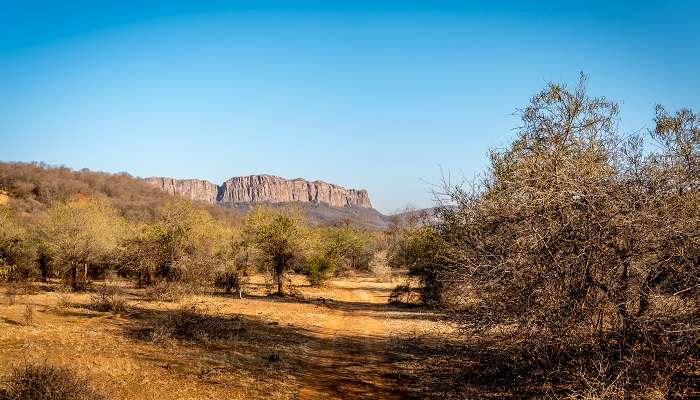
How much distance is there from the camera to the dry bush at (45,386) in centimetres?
751

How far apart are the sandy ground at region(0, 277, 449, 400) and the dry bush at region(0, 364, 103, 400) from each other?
4.48ft

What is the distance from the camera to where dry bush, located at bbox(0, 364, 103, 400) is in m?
7.51

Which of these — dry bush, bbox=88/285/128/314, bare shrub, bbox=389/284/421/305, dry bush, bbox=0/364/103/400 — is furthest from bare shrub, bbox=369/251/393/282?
dry bush, bbox=0/364/103/400

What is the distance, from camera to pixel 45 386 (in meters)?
7.59

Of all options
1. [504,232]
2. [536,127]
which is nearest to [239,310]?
[536,127]

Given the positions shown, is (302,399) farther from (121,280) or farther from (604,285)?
(121,280)

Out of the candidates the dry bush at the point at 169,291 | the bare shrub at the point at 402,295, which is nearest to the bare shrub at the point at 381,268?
the bare shrub at the point at 402,295

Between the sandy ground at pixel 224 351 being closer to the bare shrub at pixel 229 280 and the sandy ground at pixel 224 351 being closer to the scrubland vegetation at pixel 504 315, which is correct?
the scrubland vegetation at pixel 504 315

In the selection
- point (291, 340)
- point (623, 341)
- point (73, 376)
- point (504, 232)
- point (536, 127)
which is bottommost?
point (291, 340)

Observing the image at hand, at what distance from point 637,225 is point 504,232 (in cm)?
177

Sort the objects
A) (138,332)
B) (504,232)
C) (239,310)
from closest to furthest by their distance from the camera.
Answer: (504,232) < (138,332) < (239,310)

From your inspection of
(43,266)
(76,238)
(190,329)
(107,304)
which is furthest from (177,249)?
(43,266)

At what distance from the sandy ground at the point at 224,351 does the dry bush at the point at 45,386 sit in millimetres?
1366

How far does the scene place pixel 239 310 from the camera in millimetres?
24516
